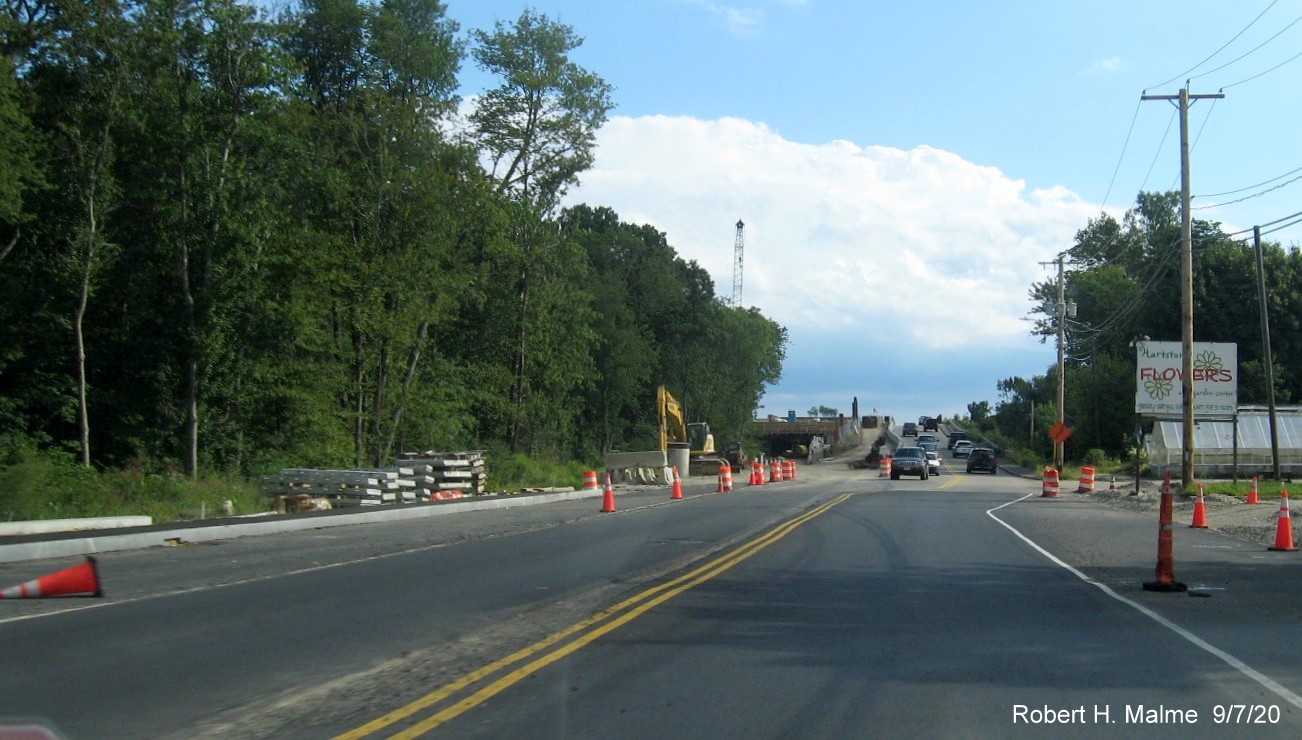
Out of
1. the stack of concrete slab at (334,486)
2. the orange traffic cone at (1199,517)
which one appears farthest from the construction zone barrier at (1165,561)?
the stack of concrete slab at (334,486)

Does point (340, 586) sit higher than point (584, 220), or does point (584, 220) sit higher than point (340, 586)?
point (584, 220)

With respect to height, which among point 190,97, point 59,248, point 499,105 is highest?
point 499,105

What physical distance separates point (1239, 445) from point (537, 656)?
53529 mm

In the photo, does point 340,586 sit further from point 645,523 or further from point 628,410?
point 628,410

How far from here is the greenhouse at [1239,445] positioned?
54.1 m

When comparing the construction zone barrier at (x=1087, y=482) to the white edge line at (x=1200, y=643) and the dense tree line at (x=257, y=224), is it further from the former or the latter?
the white edge line at (x=1200, y=643)

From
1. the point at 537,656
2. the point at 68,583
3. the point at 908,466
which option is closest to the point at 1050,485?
the point at 908,466

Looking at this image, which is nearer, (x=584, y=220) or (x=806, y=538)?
(x=806, y=538)

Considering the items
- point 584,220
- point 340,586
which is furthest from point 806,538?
point 584,220

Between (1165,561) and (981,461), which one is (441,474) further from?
(981,461)

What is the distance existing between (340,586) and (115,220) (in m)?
26.3

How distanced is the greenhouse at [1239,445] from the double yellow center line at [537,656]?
1792 inches

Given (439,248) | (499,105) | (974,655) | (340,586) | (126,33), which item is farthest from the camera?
(499,105)

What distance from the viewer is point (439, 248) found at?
4306 centimetres
